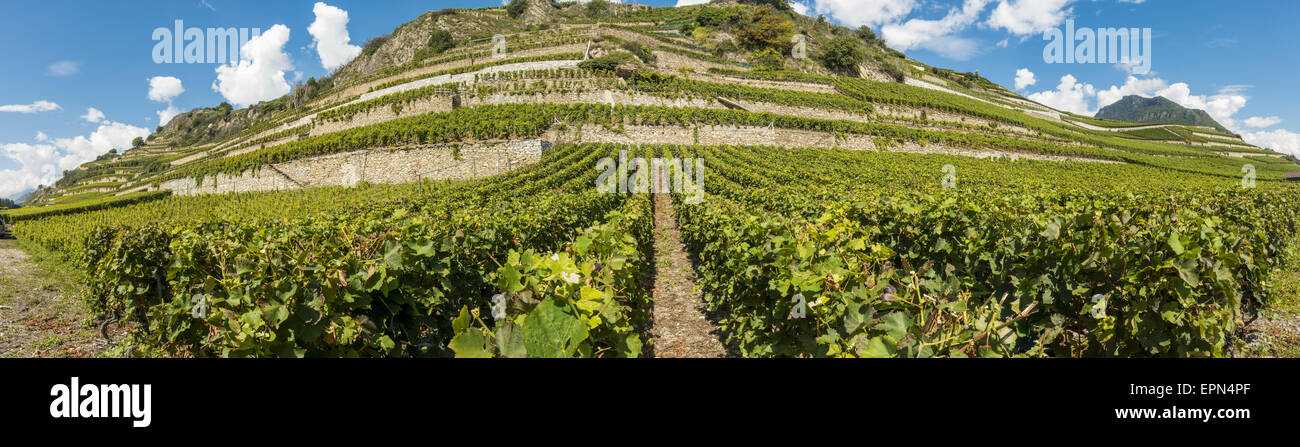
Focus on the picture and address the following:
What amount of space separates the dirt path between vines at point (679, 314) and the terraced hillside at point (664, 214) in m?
0.09

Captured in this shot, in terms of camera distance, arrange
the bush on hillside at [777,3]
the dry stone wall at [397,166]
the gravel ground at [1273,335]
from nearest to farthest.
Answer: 1. the gravel ground at [1273,335]
2. the dry stone wall at [397,166]
3. the bush on hillside at [777,3]

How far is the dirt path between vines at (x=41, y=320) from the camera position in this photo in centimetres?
629

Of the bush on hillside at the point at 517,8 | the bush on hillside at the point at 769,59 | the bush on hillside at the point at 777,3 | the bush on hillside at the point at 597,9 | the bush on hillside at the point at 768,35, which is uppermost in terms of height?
the bush on hillside at the point at 777,3

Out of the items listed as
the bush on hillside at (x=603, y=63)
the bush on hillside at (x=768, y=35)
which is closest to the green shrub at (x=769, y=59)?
the bush on hillside at (x=768, y=35)

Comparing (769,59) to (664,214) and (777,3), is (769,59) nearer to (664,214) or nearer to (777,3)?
(777,3)

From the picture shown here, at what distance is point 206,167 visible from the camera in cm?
3750

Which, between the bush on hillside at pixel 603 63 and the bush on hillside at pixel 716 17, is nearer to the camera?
the bush on hillside at pixel 603 63

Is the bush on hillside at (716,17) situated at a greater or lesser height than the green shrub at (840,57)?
greater

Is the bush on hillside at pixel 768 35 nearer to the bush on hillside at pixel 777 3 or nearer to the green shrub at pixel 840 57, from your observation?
the green shrub at pixel 840 57

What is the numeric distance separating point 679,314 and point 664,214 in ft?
45.5

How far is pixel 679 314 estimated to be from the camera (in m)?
7.78

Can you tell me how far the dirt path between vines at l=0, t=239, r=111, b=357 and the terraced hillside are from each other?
1.75 feet

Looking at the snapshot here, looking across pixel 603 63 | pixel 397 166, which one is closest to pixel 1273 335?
pixel 397 166

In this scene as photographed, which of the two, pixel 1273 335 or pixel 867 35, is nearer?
pixel 1273 335
